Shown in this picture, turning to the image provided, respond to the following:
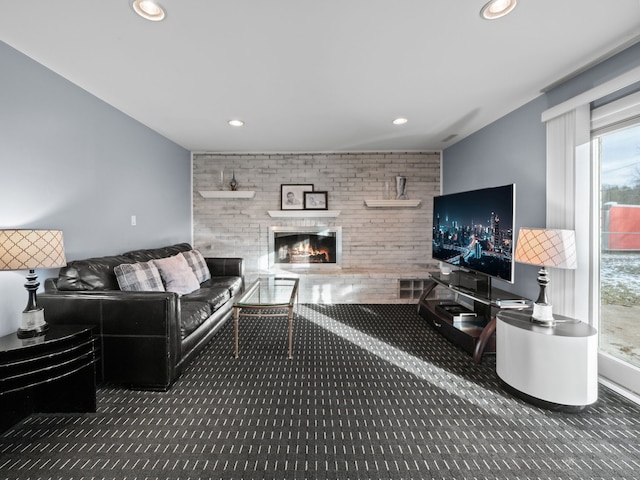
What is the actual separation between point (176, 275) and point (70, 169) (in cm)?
127

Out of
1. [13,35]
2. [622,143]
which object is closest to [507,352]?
[622,143]

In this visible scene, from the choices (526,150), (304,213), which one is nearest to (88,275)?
(304,213)

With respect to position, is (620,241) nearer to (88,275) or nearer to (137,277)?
(137,277)

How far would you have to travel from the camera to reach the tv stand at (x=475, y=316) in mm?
2553

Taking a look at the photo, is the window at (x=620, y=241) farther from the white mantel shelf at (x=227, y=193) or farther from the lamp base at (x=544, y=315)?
the white mantel shelf at (x=227, y=193)

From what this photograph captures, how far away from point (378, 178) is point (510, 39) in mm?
2952

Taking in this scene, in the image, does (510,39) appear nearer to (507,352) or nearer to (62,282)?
(507,352)

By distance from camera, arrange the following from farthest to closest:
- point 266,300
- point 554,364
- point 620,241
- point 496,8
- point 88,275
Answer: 1. point 266,300
2. point 88,275
3. point 620,241
4. point 554,364
5. point 496,8

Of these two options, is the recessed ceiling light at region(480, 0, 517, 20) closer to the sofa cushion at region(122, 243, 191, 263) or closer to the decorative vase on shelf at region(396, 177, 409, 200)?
the decorative vase on shelf at region(396, 177, 409, 200)

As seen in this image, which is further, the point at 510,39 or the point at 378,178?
the point at 378,178

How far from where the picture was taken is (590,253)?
231cm

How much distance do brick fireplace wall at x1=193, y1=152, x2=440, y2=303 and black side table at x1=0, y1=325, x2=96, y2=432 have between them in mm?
3010

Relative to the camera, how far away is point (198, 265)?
3.72 metres

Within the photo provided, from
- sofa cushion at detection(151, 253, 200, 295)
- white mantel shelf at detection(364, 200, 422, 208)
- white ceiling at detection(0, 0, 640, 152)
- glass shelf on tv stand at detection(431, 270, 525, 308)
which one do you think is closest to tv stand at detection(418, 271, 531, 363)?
glass shelf on tv stand at detection(431, 270, 525, 308)
